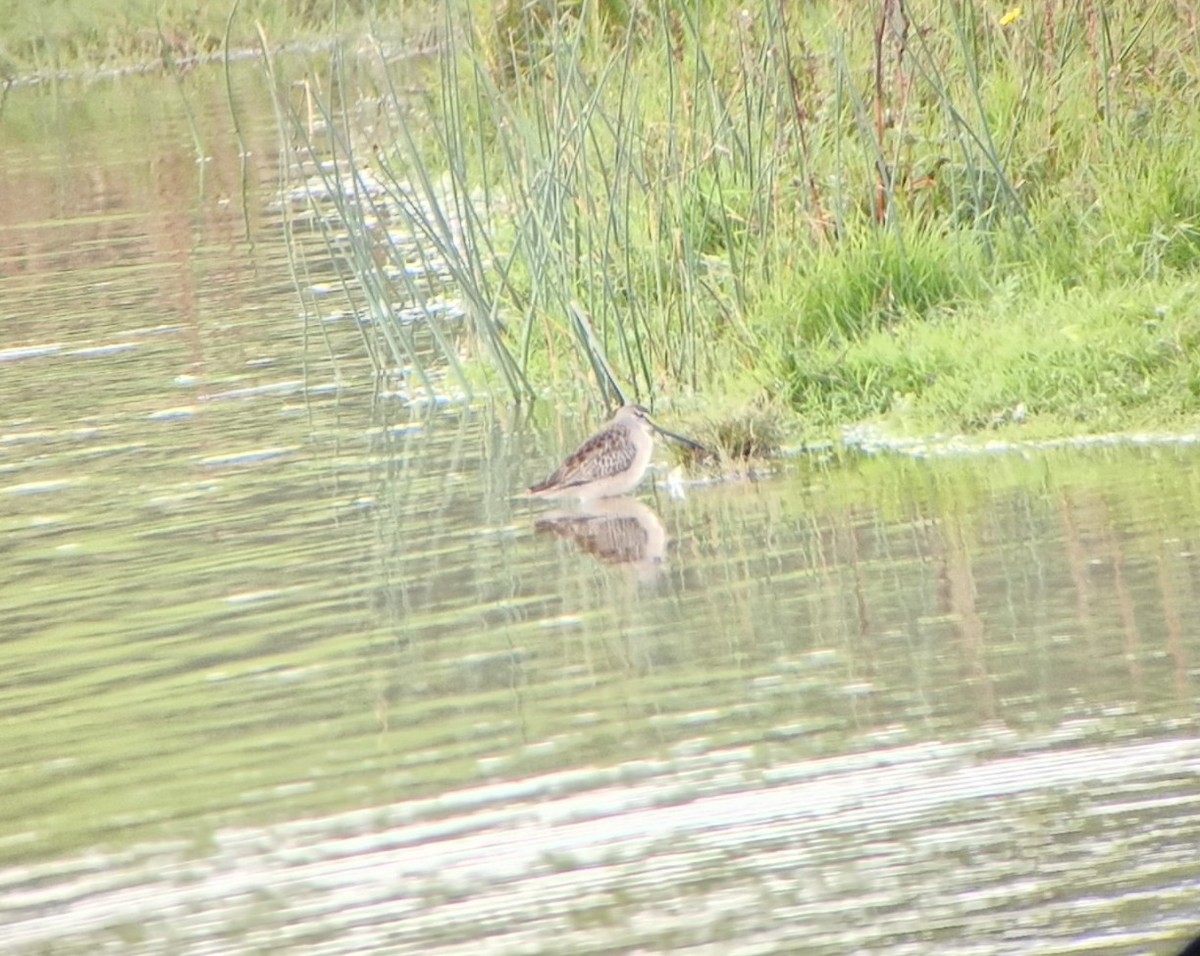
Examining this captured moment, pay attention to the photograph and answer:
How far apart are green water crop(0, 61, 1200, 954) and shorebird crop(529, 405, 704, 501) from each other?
0.16 meters

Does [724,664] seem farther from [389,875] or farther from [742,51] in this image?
[742,51]

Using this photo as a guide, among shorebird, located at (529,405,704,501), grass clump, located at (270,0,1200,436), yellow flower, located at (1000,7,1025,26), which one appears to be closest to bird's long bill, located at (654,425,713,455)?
grass clump, located at (270,0,1200,436)

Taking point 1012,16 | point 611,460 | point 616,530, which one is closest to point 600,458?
point 611,460

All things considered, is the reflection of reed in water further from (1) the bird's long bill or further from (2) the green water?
(1) the bird's long bill

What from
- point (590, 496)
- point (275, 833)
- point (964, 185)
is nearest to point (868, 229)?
point (964, 185)

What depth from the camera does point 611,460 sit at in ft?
26.5

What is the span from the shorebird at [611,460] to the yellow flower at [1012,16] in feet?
9.84

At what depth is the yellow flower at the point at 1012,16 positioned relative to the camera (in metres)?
10.2

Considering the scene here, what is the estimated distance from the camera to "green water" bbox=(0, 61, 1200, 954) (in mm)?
4449

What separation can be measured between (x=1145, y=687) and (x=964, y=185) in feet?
16.4

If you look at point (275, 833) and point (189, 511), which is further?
point (189, 511)

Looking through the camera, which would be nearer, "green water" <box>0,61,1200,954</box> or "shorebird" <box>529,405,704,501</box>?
"green water" <box>0,61,1200,954</box>

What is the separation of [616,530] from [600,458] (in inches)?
12.0

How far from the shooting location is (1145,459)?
7734 mm
